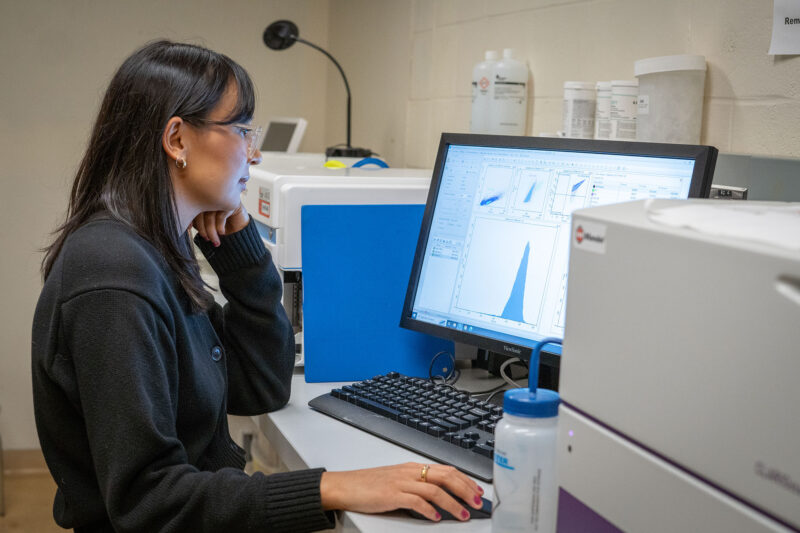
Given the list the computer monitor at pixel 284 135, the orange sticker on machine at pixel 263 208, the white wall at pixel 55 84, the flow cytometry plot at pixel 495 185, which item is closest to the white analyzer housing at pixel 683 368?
the flow cytometry plot at pixel 495 185

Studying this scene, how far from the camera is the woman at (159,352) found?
909mm

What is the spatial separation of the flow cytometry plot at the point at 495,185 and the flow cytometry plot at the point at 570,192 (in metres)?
0.09

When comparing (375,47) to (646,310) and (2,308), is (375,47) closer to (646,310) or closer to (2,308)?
(2,308)

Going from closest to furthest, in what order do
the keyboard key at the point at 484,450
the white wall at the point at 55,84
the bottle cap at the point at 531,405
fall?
1. the bottle cap at the point at 531,405
2. the keyboard key at the point at 484,450
3. the white wall at the point at 55,84

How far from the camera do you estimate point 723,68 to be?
129cm

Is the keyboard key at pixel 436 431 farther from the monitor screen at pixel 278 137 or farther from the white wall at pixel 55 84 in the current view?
the white wall at pixel 55 84

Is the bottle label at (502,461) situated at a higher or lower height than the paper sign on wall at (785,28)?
lower

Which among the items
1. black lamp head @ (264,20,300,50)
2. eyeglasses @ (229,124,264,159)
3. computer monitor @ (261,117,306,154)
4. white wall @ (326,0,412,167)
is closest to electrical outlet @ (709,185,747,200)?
eyeglasses @ (229,124,264,159)

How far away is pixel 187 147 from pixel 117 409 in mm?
381

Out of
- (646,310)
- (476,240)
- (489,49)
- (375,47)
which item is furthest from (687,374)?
(375,47)

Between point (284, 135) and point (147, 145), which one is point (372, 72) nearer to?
point (284, 135)

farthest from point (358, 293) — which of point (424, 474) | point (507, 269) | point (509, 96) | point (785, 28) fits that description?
point (785, 28)

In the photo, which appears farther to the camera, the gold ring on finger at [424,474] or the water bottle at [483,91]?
the water bottle at [483,91]

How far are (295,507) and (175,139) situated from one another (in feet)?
1.67
